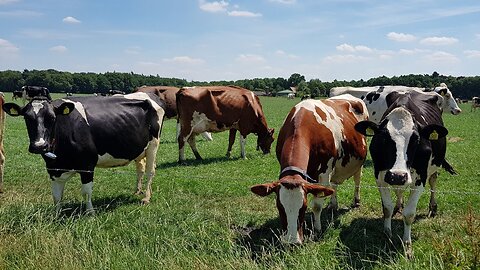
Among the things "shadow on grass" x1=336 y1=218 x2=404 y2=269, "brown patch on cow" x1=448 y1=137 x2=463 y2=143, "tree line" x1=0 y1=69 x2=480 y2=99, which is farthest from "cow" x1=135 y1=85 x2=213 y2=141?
"tree line" x1=0 y1=69 x2=480 y2=99

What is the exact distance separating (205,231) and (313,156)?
6.40 ft

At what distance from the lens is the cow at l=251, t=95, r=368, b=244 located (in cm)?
559

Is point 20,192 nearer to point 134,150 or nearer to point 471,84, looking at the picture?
point 134,150

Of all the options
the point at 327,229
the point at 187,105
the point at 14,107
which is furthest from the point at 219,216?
the point at 187,105

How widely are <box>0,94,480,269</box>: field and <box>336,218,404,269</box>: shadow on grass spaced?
0.6 inches

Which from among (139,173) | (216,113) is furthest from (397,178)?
(216,113)

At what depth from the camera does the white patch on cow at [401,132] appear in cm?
591

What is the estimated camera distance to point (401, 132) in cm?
617

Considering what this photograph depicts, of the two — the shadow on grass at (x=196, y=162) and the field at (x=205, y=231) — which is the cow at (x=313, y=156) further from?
the shadow on grass at (x=196, y=162)

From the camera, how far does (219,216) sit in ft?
26.0

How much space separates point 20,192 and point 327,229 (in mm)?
6645

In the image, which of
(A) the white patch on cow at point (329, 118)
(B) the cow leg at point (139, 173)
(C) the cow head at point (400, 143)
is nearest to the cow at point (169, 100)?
(B) the cow leg at point (139, 173)

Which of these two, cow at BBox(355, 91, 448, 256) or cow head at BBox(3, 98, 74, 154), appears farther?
cow head at BBox(3, 98, 74, 154)

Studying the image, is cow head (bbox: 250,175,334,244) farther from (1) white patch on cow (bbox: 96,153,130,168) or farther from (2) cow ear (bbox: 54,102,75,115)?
(1) white patch on cow (bbox: 96,153,130,168)
